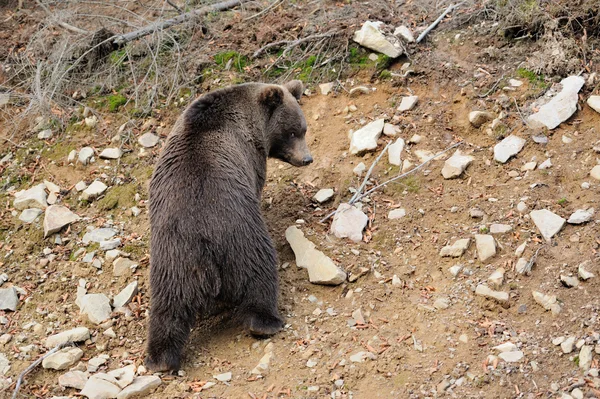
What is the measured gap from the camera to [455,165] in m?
6.85

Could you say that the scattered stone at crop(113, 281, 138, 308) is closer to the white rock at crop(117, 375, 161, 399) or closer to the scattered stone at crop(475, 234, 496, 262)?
the white rock at crop(117, 375, 161, 399)

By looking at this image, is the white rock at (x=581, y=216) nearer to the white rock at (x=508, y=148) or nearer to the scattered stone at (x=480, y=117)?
the white rock at (x=508, y=148)

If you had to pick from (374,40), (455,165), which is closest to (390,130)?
(455,165)

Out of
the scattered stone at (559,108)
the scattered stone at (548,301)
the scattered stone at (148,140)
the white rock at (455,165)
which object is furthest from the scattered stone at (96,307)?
the scattered stone at (559,108)

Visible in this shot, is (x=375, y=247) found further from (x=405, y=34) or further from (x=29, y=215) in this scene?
(x=29, y=215)

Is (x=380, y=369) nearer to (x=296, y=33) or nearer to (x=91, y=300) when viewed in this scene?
(x=91, y=300)

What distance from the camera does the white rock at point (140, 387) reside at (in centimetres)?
521

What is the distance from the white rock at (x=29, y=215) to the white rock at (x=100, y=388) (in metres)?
2.85

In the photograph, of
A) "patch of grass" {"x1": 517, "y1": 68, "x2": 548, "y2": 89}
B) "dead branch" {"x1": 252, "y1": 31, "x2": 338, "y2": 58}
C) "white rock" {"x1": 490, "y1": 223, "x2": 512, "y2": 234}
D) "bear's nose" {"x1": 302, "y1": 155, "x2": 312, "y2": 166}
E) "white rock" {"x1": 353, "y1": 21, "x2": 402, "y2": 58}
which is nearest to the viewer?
"white rock" {"x1": 490, "y1": 223, "x2": 512, "y2": 234}

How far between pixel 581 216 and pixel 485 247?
854 millimetres

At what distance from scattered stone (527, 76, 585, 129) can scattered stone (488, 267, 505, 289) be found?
1963mm

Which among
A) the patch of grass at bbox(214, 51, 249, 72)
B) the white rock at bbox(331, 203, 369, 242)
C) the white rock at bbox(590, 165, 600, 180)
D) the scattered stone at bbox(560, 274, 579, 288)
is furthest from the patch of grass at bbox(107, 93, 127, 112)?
the scattered stone at bbox(560, 274, 579, 288)

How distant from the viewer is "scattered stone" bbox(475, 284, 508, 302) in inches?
213

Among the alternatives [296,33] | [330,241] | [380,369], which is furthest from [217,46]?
[380,369]
